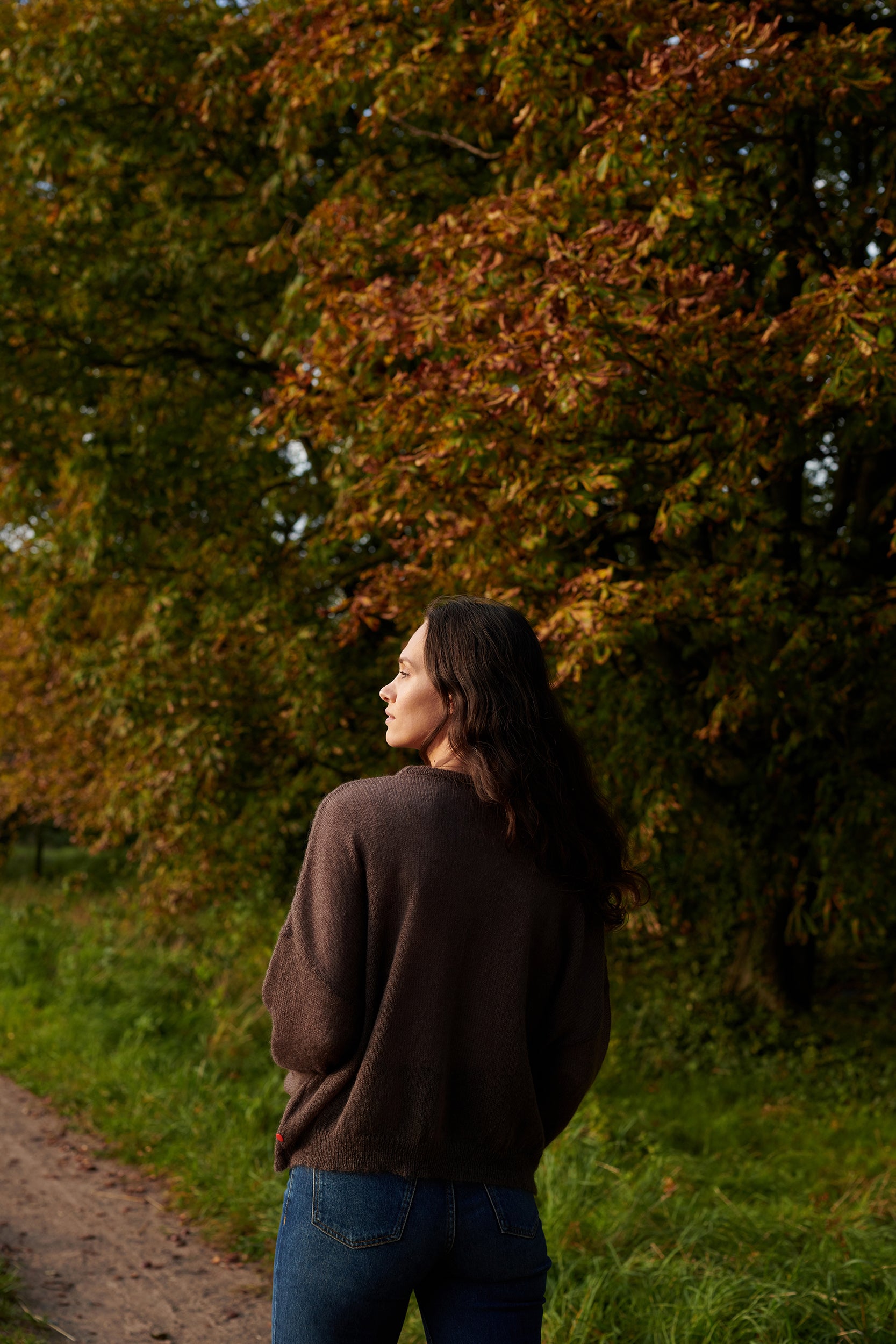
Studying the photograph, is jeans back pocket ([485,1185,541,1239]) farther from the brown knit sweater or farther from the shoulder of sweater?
the shoulder of sweater

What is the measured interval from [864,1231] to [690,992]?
543cm

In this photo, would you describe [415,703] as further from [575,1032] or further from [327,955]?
[575,1032]

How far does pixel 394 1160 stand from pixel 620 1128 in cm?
465

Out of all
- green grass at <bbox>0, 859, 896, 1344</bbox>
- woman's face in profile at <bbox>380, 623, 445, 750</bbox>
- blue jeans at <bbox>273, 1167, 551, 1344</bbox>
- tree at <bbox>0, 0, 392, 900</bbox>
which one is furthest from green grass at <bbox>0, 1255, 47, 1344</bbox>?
tree at <bbox>0, 0, 392, 900</bbox>

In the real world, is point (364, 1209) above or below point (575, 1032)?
below

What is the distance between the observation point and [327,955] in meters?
1.67

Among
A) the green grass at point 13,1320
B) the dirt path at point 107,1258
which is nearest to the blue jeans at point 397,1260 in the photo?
the green grass at point 13,1320

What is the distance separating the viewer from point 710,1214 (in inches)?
168

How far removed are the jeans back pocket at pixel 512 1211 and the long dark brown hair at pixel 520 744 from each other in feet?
1.43

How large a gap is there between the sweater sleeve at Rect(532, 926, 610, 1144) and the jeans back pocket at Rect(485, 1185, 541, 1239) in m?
0.12

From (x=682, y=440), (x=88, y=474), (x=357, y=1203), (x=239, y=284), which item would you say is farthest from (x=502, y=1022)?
(x=239, y=284)

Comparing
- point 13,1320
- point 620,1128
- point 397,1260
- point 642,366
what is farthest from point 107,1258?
point 642,366

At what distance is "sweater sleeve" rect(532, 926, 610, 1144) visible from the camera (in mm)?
1839

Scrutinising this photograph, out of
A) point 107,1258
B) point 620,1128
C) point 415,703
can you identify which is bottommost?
point 107,1258
